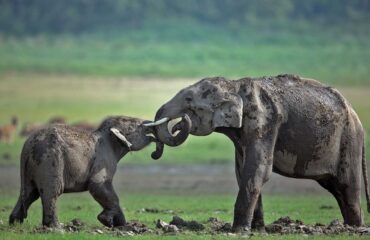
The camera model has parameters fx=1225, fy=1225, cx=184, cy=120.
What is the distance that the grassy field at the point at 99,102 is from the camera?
36.2 metres

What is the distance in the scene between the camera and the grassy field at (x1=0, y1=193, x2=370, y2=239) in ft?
55.5

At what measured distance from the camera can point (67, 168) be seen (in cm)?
1777

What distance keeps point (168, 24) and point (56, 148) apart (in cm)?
7624

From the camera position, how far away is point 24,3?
323ft

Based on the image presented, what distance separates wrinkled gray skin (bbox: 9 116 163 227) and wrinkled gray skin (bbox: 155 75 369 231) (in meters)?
1.01

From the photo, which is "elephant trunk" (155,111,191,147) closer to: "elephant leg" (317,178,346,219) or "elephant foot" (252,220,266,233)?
"elephant foot" (252,220,266,233)

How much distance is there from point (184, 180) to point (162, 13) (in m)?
67.5

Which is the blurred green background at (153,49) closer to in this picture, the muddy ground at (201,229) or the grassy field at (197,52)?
the grassy field at (197,52)

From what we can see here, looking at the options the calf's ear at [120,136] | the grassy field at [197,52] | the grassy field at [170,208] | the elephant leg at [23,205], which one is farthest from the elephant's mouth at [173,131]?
the grassy field at [197,52]

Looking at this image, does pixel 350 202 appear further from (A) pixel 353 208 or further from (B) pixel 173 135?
(B) pixel 173 135

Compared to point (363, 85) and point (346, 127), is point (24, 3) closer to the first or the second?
point (363, 85)

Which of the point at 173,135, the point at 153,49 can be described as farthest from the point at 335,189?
the point at 153,49

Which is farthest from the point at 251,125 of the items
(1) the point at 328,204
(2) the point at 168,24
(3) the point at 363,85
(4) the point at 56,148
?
(2) the point at 168,24

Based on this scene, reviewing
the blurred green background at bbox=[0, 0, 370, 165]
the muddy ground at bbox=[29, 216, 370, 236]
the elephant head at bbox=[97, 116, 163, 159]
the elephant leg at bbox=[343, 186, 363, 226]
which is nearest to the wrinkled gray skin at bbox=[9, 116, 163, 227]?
the elephant head at bbox=[97, 116, 163, 159]
